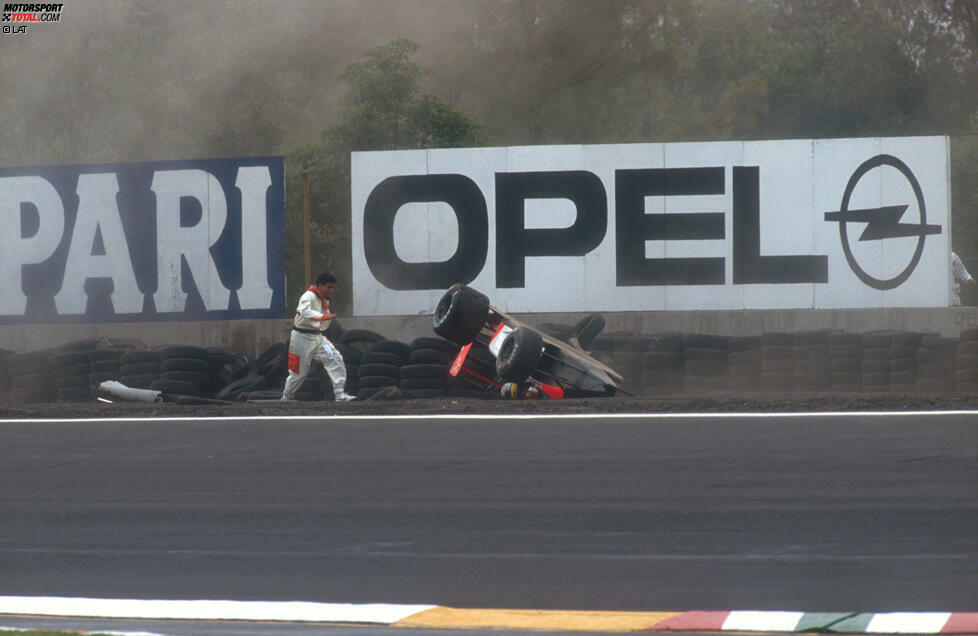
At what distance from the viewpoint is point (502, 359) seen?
12742 mm

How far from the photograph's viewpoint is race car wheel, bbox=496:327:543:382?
12.5m

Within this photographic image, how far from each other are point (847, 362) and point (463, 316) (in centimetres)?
444

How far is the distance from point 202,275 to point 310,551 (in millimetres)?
12056

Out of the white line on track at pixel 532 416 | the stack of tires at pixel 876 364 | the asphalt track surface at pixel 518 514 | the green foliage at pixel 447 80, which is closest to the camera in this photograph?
the asphalt track surface at pixel 518 514

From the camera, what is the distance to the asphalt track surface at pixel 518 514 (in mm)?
6062

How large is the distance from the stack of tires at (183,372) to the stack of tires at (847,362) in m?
7.24

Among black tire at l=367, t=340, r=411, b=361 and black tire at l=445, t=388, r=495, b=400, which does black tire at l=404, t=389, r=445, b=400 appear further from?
black tire at l=367, t=340, r=411, b=361

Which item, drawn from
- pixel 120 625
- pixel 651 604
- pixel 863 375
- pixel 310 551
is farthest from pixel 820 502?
pixel 863 375

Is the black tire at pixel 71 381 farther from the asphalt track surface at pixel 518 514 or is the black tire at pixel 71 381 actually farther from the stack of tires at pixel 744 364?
the stack of tires at pixel 744 364

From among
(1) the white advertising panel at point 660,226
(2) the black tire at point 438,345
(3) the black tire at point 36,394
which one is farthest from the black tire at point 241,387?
(1) the white advertising panel at point 660,226

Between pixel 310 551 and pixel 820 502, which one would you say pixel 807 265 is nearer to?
pixel 820 502

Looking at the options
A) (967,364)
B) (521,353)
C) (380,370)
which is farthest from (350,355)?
(967,364)

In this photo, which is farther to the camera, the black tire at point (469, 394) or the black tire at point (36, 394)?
the black tire at point (36, 394)

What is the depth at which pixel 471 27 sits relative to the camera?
1667 inches
